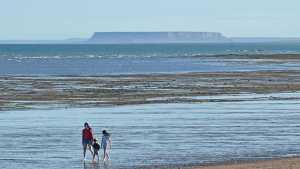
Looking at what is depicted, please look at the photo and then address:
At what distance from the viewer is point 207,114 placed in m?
40.6

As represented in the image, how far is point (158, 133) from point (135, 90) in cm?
2242

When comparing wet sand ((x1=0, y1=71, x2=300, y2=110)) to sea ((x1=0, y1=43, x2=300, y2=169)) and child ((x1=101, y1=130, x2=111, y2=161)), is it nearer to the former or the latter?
sea ((x1=0, y1=43, x2=300, y2=169))

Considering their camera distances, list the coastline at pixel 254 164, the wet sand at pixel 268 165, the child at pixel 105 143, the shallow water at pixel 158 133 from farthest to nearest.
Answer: the shallow water at pixel 158 133
the child at pixel 105 143
the coastline at pixel 254 164
the wet sand at pixel 268 165

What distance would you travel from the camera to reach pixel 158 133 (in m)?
33.6

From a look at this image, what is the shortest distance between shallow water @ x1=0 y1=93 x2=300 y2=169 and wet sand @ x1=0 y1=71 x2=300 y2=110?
3.70 m

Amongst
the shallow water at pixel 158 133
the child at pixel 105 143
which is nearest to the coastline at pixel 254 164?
the shallow water at pixel 158 133

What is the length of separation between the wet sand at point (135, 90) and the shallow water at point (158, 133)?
12.1 ft

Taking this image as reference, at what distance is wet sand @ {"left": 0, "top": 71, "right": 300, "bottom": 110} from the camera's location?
4806 centimetres

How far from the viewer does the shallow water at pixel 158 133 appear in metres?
27.9

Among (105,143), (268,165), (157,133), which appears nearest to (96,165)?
(105,143)

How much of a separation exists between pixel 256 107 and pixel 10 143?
1614 centimetres

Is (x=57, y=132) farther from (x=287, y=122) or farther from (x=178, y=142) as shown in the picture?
(x=287, y=122)

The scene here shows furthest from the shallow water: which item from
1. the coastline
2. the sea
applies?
the coastline

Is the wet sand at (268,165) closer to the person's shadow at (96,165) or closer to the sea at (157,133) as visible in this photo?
the sea at (157,133)
